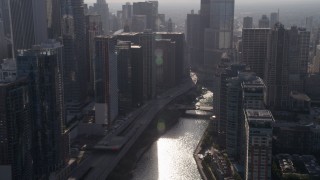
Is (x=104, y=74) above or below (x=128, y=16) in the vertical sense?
below

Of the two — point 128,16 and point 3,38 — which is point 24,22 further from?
point 128,16

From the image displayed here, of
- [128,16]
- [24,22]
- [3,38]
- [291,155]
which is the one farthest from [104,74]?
[128,16]

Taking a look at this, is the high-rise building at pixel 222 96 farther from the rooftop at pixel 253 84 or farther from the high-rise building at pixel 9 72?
the high-rise building at pixel 9 72

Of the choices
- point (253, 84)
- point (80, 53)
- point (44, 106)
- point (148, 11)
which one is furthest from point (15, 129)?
point (148, 11)

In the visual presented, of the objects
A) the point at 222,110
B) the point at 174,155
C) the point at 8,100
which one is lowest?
the point at 174,155

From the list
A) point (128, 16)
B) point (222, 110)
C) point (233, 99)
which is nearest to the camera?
point (233, 99)

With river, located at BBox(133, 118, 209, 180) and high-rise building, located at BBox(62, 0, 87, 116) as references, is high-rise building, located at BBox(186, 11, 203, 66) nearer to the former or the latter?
high-rise building, located at BBox(62, 0, 87, 116)

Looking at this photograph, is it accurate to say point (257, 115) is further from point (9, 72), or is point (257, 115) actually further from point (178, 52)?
point (178, 52)

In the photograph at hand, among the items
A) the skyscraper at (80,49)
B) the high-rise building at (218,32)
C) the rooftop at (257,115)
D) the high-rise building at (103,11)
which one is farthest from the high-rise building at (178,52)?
the rooftop at (257,115)
